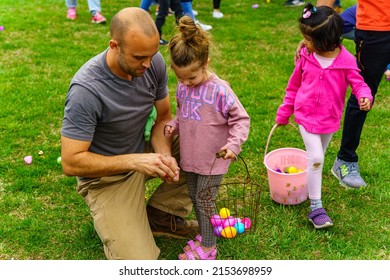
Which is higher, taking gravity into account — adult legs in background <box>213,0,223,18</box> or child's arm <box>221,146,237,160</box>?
child's arm <box>221,146,237,160</box>

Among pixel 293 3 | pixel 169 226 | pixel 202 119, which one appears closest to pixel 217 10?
pixel 293 3

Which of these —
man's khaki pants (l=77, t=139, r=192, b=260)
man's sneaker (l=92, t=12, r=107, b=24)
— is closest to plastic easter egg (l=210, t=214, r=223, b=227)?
man's khaki pants (l=77, t=139, r=192, b=260)

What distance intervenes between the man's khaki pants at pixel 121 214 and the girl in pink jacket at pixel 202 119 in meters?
0.28

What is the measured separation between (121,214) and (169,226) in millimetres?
491

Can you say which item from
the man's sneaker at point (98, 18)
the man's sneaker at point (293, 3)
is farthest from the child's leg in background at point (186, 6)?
the man's sneaker at point (293, 3)

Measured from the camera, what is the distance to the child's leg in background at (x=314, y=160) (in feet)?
9.59

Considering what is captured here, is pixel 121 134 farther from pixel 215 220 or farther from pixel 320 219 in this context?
pixel 320 219

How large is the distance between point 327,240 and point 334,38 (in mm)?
1172

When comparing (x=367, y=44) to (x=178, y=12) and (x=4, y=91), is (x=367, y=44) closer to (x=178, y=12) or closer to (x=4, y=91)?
(x=4, y=91)

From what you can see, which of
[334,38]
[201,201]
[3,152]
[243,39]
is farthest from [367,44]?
[243,39]

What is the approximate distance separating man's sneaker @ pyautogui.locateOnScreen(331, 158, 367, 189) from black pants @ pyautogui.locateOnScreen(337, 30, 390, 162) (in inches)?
1.8

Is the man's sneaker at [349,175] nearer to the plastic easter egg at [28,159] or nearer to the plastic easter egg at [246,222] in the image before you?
the plastic easter egg at [246,222]

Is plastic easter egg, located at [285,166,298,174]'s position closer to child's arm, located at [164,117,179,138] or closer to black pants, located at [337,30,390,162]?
black pants, located at [337,30,390,162]

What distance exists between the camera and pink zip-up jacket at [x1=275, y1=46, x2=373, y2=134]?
2764 millimetres
